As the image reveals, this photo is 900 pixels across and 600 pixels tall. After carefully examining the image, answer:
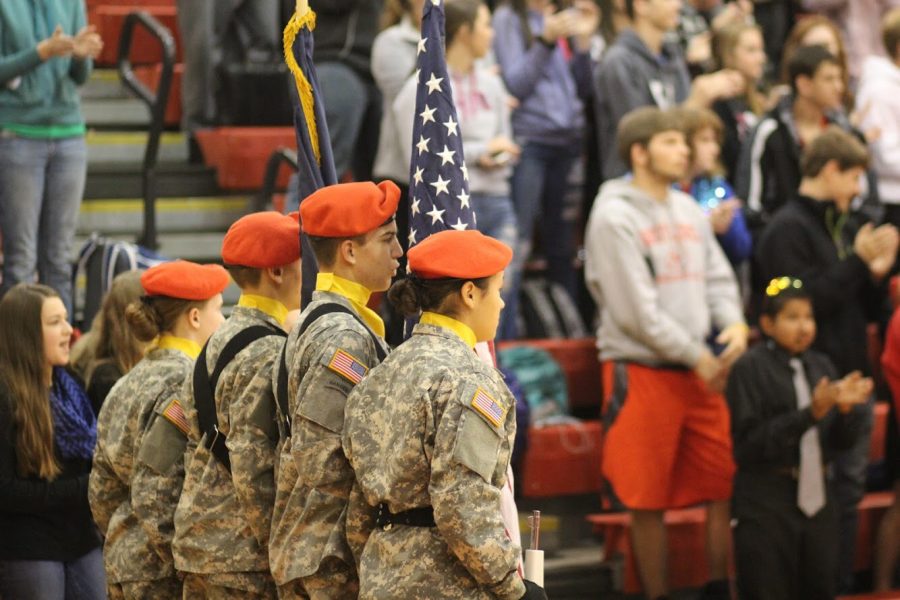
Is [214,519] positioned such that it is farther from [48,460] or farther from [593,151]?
[593,151]

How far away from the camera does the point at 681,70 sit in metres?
8.66

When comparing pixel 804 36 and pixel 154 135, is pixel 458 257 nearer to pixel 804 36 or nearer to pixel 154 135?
pixel 154 135

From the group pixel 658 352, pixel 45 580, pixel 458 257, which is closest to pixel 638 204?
pixel 658 352

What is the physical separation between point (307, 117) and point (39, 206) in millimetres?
2383

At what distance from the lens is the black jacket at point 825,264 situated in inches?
291

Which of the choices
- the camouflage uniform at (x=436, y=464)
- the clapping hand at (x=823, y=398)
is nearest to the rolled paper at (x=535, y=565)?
the camouflage uniform at (x=436, y=464)

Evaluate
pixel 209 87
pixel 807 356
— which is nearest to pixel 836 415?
pixel 807 356

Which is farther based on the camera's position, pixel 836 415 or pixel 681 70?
pixel 681 70

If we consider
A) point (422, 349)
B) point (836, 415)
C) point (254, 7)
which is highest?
point (254, 7)

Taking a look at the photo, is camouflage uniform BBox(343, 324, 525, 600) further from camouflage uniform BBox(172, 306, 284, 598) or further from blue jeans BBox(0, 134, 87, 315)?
blue jeans BBox(0, 134, 87, 315)

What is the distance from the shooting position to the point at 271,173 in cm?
798

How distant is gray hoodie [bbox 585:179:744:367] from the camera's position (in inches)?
276

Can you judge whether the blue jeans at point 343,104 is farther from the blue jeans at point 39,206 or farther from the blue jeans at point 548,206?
the blue jeans at point 39,206

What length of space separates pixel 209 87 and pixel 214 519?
443cm
